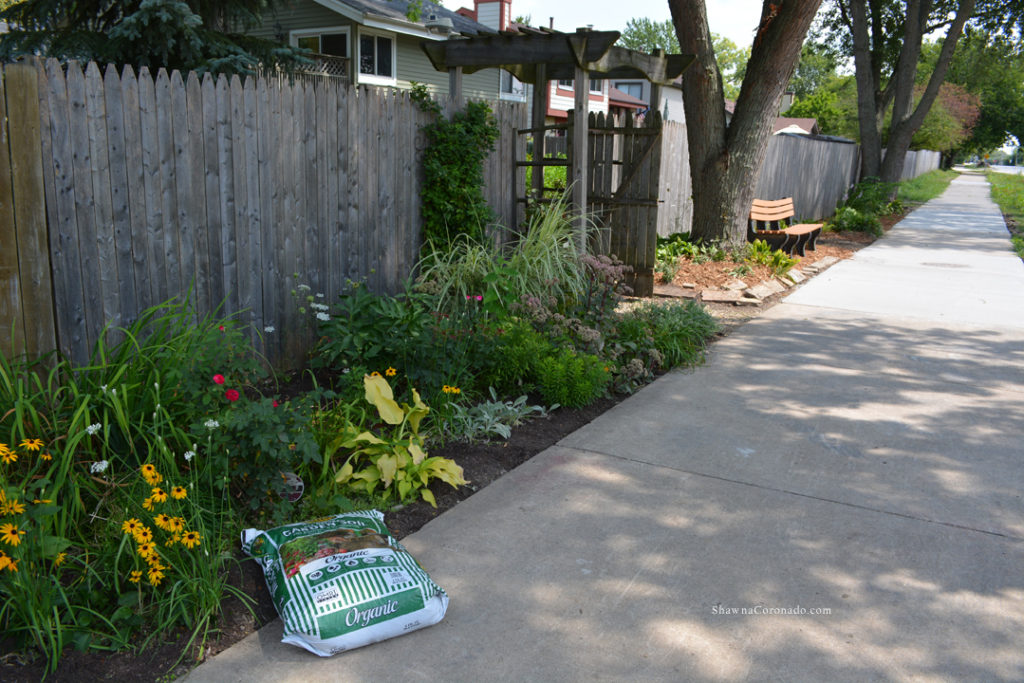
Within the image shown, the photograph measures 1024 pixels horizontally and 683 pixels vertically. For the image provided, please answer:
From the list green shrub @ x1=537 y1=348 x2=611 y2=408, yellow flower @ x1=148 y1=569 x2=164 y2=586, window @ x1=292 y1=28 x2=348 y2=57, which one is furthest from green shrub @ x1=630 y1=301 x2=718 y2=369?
window @ x1=292 y1=28 x2=348 y2=57

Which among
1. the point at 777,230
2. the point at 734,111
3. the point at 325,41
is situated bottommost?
the point at 777,230

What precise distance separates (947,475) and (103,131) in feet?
15.8

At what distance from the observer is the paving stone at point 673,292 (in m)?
9.07

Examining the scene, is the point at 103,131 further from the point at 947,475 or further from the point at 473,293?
the point at 947,475

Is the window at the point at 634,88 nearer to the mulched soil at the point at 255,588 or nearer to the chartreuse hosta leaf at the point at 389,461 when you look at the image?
the mulched soil at the point at 255,588

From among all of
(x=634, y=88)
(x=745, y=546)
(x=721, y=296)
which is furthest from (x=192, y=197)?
(x=634, y=88)

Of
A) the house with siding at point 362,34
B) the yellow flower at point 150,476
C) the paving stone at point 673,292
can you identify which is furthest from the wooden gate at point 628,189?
the house with siding at point 362,34

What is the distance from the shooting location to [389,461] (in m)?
3.93

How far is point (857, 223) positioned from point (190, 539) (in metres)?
16.7

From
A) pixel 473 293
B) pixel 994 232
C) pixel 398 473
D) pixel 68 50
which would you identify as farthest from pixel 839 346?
pixel 994 232

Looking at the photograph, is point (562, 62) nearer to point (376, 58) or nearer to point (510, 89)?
point (376, 58)

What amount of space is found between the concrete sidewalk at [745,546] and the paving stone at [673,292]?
9.21 feet

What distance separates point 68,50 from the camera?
8.17 metres

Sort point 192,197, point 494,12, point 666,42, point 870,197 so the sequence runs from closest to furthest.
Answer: point 192,197, point 870,197, point 494,12, point 666,42
